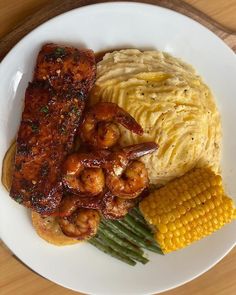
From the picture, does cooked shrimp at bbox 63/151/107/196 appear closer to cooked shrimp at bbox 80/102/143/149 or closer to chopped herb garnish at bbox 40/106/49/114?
cooked shrimp at bbox 80/102/143/149

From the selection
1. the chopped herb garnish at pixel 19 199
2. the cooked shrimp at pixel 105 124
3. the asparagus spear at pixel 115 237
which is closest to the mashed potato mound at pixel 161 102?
the cooked shrimp at pixel 105 124

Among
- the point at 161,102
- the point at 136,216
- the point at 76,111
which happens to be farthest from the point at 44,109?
the point at 136,216

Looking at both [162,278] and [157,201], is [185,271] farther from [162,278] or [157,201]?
[157,201]

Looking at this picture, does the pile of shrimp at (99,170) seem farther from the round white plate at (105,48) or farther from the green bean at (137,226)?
the round white plate at (105,48)

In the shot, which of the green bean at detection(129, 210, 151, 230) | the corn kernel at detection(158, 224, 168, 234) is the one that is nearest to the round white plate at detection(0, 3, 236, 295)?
the green bean at detection(129, 210, 151, 230)

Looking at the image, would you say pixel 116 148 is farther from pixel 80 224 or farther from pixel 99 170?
pixel 80 224

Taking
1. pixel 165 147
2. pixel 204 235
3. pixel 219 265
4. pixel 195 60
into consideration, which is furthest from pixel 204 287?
pixel 195 60
